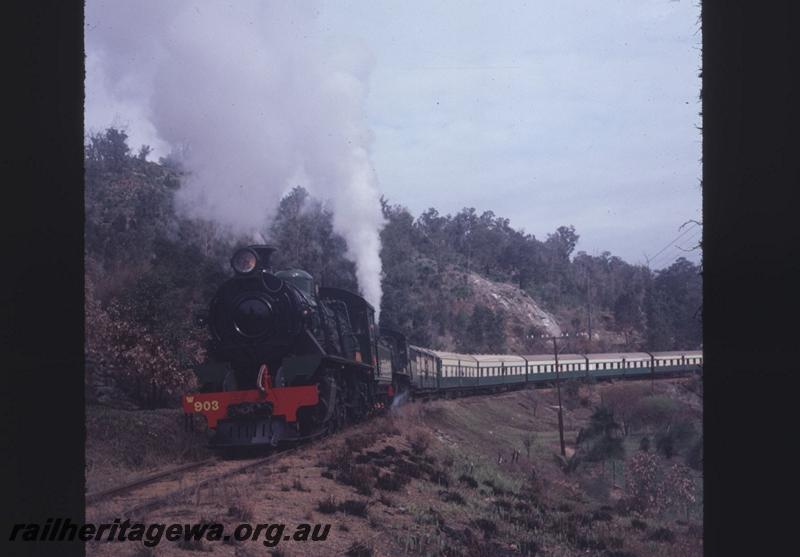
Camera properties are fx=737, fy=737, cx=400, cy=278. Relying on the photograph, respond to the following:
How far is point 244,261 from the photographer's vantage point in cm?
1508

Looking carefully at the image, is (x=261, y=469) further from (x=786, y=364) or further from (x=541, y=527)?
(x=786, y=364)

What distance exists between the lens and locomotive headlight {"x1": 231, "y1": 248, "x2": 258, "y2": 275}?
49.3ft

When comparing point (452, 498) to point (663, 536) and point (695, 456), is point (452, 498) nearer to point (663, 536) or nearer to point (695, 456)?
point (663, 536)

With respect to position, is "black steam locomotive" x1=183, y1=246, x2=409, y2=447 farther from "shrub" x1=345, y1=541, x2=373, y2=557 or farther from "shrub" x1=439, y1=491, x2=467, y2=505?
"shrub" x1=345, y1=541, x2=373, y2=557

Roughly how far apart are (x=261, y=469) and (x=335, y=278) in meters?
24.0

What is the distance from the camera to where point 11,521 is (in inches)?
182

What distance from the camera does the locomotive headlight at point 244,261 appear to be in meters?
15.0

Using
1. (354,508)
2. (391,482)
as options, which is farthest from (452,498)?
(354,508)

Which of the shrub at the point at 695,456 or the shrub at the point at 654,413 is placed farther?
the shrub at the point at 654,413

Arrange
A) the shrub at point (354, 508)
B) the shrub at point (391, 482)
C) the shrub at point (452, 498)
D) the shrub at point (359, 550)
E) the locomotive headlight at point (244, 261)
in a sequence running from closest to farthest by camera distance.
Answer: the shrub at point (359, 550), the shrub at point (354, 508), the shrub at point (391, 482), the shrub at point (452, 498), the locomotive headlight at point (244, 261)

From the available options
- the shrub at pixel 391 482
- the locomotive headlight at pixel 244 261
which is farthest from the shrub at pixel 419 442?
the locomotive headlight at pixel 244 261

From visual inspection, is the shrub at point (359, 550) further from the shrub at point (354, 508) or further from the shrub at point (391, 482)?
the shrub at point (391, 482)

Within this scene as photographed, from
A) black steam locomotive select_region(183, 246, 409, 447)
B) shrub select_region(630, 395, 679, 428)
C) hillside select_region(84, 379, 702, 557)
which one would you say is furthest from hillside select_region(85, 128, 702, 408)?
shrub select_region(630, 395, 679, 428)

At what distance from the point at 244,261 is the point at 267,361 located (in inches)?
82.7
